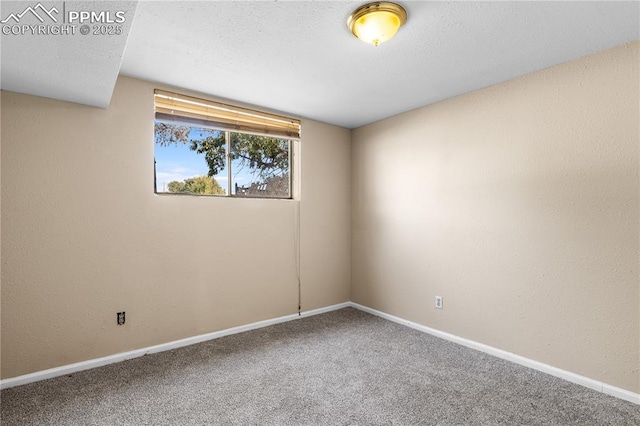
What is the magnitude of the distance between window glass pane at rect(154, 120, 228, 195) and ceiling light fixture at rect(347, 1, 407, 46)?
1.85 m

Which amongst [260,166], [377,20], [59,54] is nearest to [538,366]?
[377,20]

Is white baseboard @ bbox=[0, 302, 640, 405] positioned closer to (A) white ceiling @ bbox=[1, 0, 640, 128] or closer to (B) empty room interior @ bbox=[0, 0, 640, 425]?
(B) empty room interior @ bbox=[0, 0, 640, 425]

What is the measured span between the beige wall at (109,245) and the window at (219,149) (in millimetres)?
155

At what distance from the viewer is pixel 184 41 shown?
→ 2084 millimetres

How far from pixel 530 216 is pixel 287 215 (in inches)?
89.9

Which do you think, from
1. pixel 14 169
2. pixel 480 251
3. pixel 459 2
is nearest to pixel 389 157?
pixel 480 251

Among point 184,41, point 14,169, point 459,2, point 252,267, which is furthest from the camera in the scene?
point 252,267

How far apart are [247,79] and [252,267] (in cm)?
181

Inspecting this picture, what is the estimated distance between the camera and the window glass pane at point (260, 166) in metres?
3.36

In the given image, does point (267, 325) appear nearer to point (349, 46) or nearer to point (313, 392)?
point (313, 392)

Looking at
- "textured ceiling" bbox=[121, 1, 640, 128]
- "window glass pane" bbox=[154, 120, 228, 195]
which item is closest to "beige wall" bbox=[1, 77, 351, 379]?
"window glass pane" bbox=[154, 120, 228, 195]

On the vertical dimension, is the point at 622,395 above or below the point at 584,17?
below

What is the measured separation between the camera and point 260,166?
355 centimetres

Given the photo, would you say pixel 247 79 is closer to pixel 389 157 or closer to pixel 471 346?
pixel 389 157
